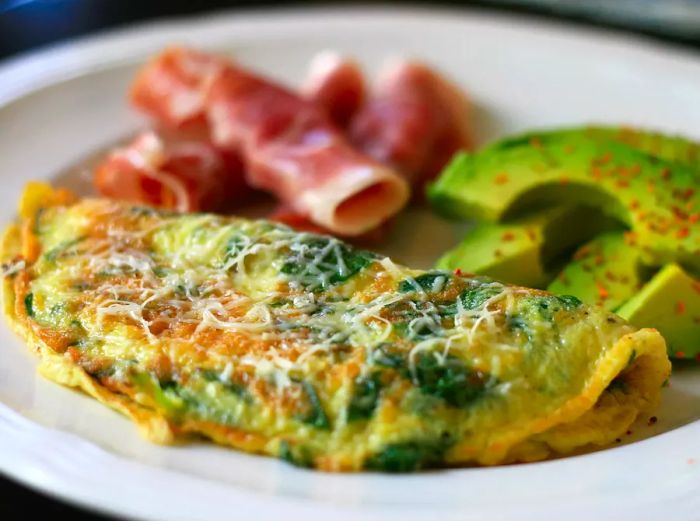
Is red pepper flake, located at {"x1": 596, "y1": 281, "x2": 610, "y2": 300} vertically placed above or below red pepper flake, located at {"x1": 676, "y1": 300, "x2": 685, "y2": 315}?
below

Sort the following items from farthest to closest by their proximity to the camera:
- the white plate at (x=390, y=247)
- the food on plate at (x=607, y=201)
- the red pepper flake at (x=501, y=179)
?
1. the red pepper flake at (x=501, y=179)
2. the food on plate at (x=607, y=201)
3. the white plate at (x=390, y=247)

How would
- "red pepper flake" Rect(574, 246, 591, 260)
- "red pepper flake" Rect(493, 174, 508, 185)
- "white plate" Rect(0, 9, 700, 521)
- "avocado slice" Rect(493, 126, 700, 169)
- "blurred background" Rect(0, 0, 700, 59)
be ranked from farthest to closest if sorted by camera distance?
"blurred background" Rect(0, 0, 700, 59) < "avocado slice" Rect(493, 126, 700, 169) < "red pepper flake" Rect(493, 174, 508, 185) < "red pepper flake" Rect(574, 246, 591, 260) < "white plate" Rect(0, 9, 700, 521)

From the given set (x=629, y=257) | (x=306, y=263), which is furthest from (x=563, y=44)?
(x=306, y=263)

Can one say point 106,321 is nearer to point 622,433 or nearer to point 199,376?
point 199,376

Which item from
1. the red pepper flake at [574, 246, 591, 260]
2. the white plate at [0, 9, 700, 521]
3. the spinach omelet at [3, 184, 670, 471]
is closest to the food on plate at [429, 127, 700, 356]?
the red pepper flake at [574, 246, 591, 260]

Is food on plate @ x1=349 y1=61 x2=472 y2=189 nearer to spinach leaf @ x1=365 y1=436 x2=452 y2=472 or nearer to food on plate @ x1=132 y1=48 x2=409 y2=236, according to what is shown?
food on plate @ x1=132 y1=48 x2=409 y2=236

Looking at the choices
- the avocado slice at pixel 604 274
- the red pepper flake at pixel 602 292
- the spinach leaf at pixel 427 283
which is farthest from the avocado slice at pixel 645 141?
the spinach leaf at pixel 427 283

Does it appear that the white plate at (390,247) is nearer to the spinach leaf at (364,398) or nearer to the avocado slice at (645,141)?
the spinach leaf at (364,398)
